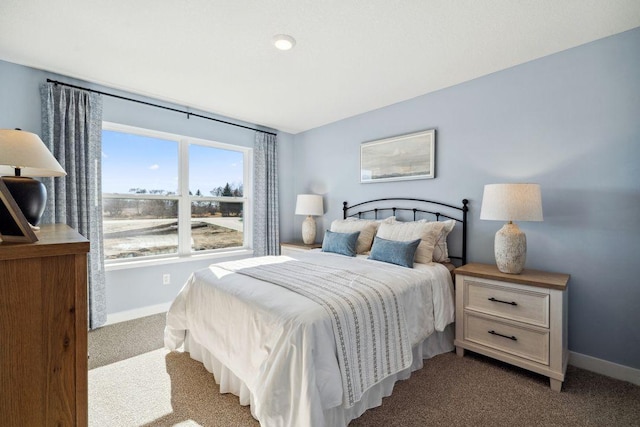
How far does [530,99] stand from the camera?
2553 millimetres

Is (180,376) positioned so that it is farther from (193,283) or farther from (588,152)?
(588,152)

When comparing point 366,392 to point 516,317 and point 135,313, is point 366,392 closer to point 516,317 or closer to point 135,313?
point 516,317

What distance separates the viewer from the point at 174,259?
11.9 ft

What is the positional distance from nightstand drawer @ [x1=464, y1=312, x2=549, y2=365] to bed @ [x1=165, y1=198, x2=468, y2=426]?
182 millimetres

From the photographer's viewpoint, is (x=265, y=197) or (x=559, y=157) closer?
(x=559, y=157)

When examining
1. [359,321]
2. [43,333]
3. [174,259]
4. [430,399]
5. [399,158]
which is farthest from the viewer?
[174,259]

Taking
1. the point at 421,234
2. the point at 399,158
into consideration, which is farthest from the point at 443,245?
the point at 399,158

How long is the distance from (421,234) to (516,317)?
0.97 metres

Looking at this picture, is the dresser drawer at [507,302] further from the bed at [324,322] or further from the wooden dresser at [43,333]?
the wooden dresser at [43,333]

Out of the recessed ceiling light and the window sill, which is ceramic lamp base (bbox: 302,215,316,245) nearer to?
the window sill

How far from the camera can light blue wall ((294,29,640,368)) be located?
2145mm

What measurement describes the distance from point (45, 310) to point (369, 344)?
4.86 feet

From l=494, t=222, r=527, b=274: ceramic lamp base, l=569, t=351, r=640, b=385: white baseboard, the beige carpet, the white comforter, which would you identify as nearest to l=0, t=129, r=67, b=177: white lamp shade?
the white comforter

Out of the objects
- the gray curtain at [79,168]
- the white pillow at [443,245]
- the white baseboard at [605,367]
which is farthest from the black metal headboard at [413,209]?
the gray curtain at [79,168]
